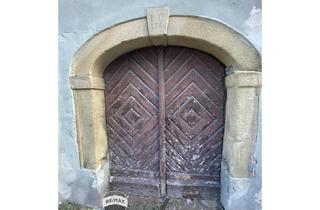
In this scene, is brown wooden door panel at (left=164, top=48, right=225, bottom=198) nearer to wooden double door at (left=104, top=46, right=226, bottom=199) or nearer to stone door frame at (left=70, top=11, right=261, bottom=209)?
wooden double door at (left=104, top=46, right=226, bottom=199)

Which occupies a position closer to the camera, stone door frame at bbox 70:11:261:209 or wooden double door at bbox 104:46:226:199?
stone door frame at bbox 70:11:261:209

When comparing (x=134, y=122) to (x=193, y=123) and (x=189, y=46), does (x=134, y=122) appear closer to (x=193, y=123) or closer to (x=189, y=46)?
(x=193, y=123)

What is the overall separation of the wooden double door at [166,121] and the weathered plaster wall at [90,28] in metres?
0.33

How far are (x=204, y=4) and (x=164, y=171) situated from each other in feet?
4.87

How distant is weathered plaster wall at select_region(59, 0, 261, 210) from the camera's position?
2.03 m

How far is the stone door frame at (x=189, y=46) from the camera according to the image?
207 cm

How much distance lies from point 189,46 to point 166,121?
70cm

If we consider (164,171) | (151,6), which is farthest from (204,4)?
(164,171)

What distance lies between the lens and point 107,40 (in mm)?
2227

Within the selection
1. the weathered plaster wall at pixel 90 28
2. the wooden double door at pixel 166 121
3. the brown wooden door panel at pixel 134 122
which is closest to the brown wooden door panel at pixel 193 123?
the wooden double door at pixel 166 121

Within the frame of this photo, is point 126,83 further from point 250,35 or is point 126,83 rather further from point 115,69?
point 250,35

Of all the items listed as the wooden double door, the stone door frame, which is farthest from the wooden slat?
the stone door frame

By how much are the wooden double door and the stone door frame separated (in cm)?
14

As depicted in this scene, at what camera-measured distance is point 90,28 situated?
2.24 m
